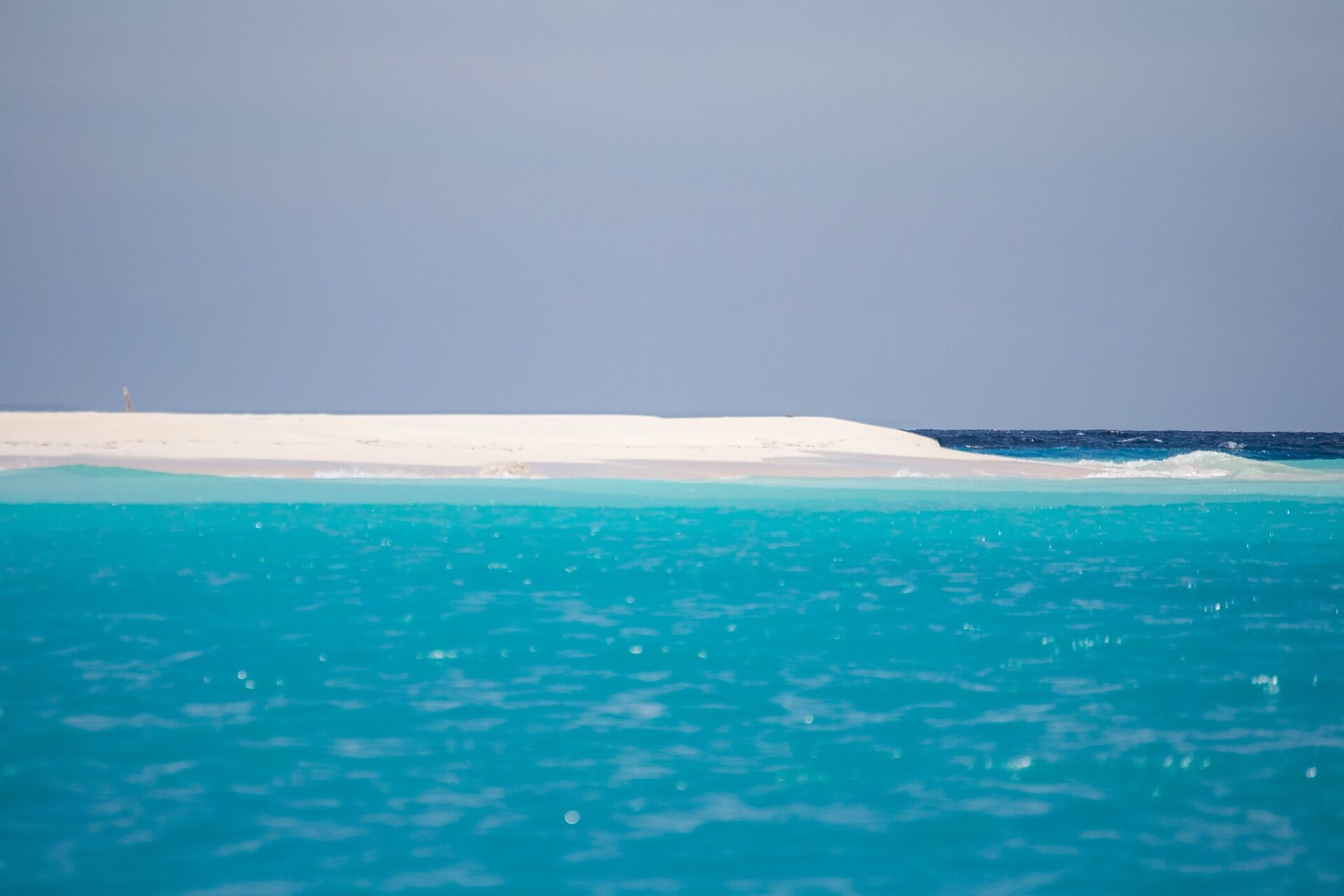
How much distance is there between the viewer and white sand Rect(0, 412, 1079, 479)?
1294 inches

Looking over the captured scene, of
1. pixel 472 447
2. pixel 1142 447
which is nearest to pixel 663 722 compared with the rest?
pixel 472 447

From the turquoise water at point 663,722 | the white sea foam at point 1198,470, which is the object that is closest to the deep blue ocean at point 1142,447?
the white sea foam at point 1198,470

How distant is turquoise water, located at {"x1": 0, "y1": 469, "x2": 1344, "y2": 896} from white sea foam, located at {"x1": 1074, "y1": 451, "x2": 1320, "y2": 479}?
20.4 metres

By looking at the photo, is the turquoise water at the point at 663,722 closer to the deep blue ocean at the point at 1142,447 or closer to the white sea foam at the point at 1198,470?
the white sea foam at the point at 1198,470

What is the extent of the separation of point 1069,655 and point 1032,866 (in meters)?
4.74

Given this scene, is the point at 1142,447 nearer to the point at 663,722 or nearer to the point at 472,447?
the point at 472,447

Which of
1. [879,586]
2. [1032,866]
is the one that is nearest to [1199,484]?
[879,586]

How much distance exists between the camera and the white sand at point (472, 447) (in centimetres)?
3288

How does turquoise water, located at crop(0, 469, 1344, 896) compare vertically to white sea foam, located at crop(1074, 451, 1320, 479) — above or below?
below

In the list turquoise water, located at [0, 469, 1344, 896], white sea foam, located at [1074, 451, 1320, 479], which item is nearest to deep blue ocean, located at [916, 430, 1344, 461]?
white sea foam, located at [1074, 451, 1320, 479]

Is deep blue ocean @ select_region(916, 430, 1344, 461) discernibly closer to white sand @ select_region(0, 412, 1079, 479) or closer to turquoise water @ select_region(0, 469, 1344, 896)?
white sand @ select_region(0, 412, 1079, 479)

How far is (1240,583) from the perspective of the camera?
14391mm

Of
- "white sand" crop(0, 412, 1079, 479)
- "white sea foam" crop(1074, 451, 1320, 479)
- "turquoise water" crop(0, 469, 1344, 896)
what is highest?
"white sand" crop(0, 412, 1079, 479)

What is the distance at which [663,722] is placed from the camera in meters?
7.93
